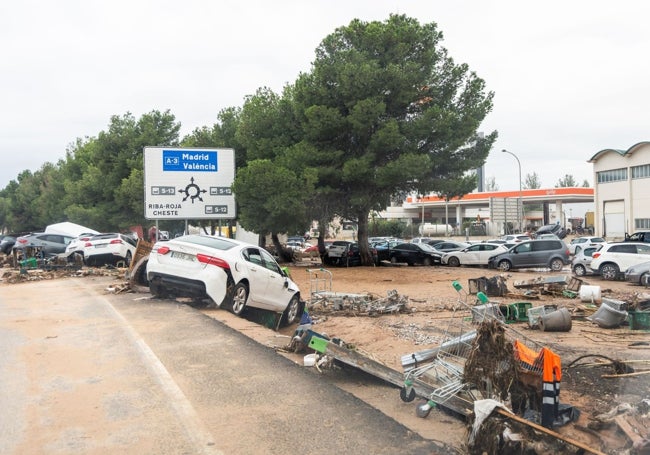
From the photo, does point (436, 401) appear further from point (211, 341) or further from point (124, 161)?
point (124, 161)

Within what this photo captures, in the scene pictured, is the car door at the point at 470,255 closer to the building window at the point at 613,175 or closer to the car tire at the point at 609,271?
the car tire at the point at 609,271

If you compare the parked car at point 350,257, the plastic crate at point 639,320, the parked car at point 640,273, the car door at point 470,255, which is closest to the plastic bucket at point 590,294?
the plastic crate at point 639,320

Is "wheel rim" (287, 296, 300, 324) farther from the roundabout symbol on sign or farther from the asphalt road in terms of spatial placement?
the roundabout symbol on sign

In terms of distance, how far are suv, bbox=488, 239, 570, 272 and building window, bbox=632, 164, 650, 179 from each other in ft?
92.3

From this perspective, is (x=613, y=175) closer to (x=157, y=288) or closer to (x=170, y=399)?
(x=157, y=288)

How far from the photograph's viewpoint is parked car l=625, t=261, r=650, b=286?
20.8 meters

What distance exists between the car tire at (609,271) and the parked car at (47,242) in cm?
2660

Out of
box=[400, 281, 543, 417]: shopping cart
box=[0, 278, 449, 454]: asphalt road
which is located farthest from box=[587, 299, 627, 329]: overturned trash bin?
box=[0, 278, 449, 454]: asphalt road

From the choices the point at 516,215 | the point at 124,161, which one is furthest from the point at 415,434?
the point at 124,161

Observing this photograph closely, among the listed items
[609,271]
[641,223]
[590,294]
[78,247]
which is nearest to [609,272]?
[609,271]

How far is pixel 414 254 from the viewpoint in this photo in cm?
3569

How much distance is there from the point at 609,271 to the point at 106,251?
21.8 m

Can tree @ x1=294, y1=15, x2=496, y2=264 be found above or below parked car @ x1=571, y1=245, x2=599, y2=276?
above

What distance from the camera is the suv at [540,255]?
2933 centimetres
